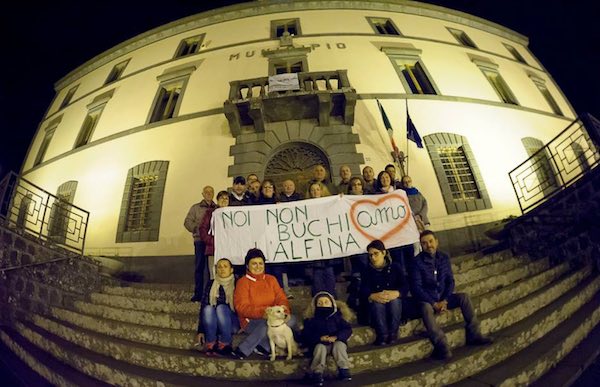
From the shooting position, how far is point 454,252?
7172 mm

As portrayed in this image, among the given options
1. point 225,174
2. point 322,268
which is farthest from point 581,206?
point 225,174

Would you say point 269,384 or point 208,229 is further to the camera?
point 208,229

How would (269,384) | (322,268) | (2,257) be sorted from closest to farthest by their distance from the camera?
(269,384), (322,268), (2,257)

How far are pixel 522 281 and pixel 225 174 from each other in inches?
306

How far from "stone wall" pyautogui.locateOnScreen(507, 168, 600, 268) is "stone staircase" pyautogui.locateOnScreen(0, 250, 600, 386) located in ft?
1.13

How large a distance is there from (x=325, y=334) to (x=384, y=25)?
13.8 metres

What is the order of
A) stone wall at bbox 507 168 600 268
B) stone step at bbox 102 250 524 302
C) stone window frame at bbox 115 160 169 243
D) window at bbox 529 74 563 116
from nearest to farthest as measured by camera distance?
stone step at bbox 102 250 524 302
stone wall at bbox 507 168 600 268
stone window frame at bbox 115 160 169 243
window at bbox 529 74 563 116

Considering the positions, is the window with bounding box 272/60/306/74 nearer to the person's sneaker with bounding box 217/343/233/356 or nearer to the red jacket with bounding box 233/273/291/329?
the red jacket with bounding box 233/273/291/329

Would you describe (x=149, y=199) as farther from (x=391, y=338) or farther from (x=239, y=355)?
(x=391, y=338)

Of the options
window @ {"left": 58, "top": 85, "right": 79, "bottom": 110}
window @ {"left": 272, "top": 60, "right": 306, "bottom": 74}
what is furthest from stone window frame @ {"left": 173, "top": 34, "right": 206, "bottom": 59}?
window @ {"left": 58, "top": 85, "right": 79, "bottom": 110}

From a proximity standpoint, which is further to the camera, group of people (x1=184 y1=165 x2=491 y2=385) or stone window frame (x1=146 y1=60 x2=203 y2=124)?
stone window frame (x1=146 y1=60 x2=203 y2=124)

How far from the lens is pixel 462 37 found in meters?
12.2

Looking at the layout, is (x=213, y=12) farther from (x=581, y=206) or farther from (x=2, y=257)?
(x=581, y=206)

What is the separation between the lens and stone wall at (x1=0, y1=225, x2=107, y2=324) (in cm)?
452
